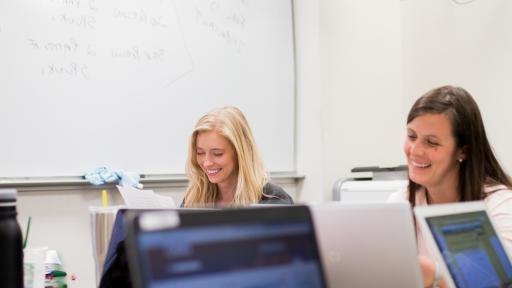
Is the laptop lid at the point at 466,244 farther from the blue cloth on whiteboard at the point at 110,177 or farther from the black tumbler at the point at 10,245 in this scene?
the blue cloth on whiteboard at the point at 110,177

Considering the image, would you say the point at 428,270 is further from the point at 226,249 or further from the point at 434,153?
the point at 434,153

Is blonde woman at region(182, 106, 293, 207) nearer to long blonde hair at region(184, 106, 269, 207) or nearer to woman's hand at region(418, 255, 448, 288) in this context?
long blonde hair at region(184, 106, 269, 207)

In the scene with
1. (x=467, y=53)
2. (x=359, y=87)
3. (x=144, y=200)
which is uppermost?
(x=467, y=53)

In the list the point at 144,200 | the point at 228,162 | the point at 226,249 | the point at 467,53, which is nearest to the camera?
the point at 226,249

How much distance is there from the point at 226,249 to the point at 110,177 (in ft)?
5.40

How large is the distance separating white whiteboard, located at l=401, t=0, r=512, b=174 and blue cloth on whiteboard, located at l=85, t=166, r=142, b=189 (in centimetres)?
168

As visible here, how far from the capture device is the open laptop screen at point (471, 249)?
91 cm

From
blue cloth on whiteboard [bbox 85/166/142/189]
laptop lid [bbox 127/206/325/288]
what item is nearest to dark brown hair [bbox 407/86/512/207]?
laptop lid [bbox 127/206/325/288]

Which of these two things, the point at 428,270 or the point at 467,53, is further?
the point at 467,53

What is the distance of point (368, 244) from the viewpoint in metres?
0.89

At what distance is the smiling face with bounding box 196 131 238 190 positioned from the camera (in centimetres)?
200

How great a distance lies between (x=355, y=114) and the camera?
3023mm

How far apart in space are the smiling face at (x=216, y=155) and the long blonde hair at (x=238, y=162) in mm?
20

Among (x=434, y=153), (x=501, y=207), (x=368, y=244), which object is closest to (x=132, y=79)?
(x=434, y=153)
